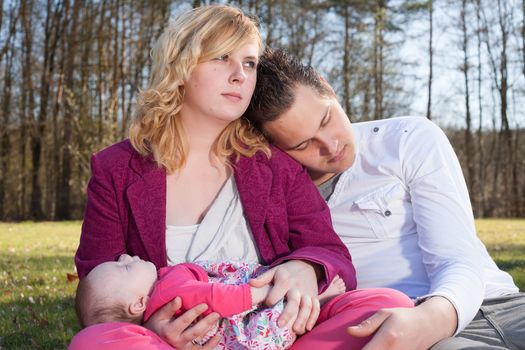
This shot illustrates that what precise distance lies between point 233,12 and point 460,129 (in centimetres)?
2981

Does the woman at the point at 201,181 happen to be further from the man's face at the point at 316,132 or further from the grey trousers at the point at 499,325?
the grey trousers at the point at 499,325

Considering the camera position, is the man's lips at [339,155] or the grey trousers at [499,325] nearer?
the grey trousers at [499,325]

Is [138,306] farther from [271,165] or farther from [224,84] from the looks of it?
[224,84]

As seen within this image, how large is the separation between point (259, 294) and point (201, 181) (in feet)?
2.75

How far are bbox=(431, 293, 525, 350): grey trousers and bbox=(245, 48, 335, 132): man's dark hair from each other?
1197 millimetres

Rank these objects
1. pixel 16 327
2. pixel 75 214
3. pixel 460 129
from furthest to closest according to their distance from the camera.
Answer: pixel 460 129 < pixel 75 214 < pixel 16 327

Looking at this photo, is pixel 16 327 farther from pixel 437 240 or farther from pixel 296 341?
pixel 437 240

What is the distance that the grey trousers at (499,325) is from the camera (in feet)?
7.79

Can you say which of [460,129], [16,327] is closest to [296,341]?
[16,327]

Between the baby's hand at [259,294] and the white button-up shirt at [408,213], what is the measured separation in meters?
0.67

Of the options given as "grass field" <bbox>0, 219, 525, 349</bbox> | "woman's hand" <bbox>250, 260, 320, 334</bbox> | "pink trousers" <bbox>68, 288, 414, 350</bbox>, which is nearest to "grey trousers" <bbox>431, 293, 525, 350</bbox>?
"pink trousers" <bbox>68, 288, 414, 350</bbox>

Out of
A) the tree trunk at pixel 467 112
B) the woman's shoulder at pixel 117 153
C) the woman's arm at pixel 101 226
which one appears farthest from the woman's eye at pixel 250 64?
the tree trunk at pixel 467 112

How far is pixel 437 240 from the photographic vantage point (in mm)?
2627

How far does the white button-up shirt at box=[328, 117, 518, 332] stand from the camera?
8.67ft
